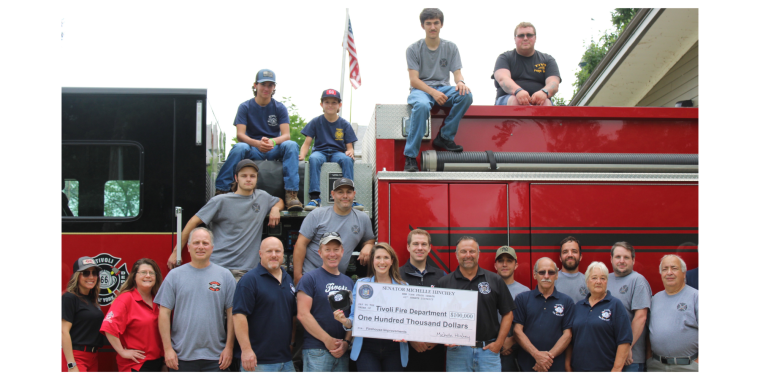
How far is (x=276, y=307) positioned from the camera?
4219 mm

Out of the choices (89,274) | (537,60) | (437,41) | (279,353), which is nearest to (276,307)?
(279,353)

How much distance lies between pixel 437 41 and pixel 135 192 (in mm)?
3024

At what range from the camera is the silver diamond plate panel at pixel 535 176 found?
4891mm

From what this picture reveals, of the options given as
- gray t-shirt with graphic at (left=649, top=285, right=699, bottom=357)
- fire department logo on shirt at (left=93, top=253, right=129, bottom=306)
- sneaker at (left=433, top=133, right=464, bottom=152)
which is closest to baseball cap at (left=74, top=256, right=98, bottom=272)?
fire department logo on shirt at (left=93, top=253, right=129, bottom=306)

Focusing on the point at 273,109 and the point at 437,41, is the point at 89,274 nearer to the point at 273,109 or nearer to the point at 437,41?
the point at 273,109

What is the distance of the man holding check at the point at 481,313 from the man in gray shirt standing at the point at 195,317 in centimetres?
170

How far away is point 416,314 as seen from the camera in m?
4.17

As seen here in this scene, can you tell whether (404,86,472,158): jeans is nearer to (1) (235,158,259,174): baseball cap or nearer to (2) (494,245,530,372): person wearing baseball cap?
(2) (494,245,530,372): person wearing baseball cap

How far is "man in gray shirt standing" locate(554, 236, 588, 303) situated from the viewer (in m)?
4.78

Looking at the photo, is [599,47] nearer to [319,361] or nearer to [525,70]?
[525,70]

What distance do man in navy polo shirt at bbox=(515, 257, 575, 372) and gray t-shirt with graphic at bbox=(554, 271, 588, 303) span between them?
18cm

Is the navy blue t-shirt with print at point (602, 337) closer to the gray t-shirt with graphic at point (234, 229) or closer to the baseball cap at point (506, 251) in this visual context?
the baseball cap at point (506, 251)

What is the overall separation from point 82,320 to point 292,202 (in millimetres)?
1853

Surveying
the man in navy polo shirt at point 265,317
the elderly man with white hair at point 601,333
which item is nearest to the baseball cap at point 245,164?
the man in navy polo shirt at point 265,317
